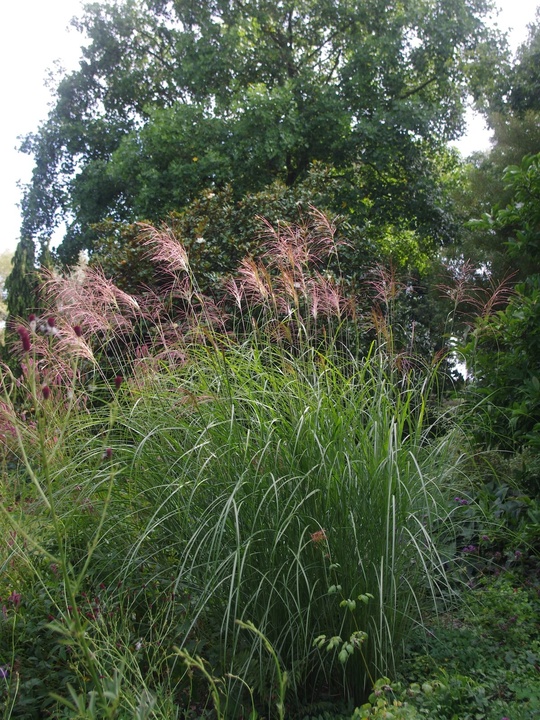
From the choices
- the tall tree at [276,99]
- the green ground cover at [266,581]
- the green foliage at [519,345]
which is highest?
the tall tree at [276,99]

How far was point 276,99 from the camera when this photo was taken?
13055mm

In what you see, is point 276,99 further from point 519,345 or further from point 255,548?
point 255,548

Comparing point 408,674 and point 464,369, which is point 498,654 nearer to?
point 408,674

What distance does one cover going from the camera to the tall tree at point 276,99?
13570 millimetres

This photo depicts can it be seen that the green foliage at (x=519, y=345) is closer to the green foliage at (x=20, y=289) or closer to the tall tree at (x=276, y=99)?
the tall tree at (x=276, y=99)

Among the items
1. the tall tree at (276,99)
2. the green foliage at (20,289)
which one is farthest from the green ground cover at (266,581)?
the tall tree at (276,99)

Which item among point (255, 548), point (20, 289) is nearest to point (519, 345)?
point (255, 548)

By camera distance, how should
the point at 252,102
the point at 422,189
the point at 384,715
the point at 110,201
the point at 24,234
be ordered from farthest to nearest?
the point at 24,234, the point at 110,201, the point at 422,189, the point at 252,102, the point at 384,715

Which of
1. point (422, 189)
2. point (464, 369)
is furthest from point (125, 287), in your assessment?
point (422, 189)

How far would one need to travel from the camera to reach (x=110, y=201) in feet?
52.3

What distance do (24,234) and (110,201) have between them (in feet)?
10.8

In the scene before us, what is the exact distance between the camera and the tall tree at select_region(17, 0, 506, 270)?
13.6m

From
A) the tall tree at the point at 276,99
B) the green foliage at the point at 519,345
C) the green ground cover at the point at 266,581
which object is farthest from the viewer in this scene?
the tall tree at the point at 276,99

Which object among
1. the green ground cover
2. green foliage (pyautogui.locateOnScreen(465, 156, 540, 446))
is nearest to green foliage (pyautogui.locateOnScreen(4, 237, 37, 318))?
the green ground cover
